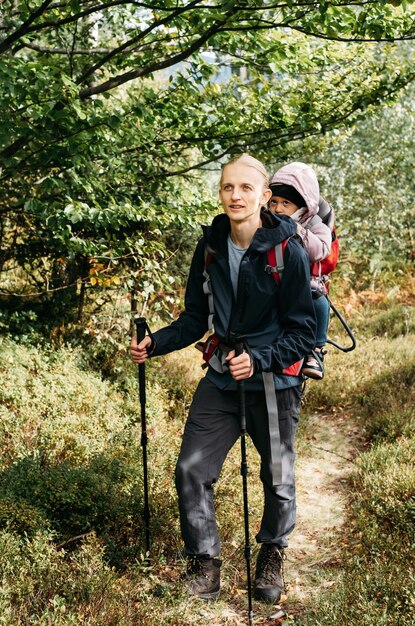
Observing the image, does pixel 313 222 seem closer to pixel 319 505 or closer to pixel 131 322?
pixel 319 505

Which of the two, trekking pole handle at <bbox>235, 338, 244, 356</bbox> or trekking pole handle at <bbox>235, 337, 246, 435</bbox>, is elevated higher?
trekking pole handle at <bbox>235, 338, 244, 356</bbox>

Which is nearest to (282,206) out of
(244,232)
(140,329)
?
(244,232)

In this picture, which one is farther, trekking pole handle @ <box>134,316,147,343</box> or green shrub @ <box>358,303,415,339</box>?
green shrub @ <box>358,303,415,339</box>

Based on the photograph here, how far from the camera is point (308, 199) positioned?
14.5 ft

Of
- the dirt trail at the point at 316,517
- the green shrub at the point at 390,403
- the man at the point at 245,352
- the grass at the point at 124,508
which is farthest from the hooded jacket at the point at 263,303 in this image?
the green shrub at the point at 390,403

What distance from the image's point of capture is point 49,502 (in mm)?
4680

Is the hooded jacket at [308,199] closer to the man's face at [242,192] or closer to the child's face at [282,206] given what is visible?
the child's face at [282,206]

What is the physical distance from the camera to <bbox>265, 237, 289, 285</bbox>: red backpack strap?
12.2 ft

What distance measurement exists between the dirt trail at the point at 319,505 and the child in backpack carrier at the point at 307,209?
1.32 m

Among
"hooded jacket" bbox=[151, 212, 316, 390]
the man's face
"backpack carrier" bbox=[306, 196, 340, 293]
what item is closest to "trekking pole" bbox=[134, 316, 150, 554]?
"hooded jacket" bbox=[151, 212, 316, 390]

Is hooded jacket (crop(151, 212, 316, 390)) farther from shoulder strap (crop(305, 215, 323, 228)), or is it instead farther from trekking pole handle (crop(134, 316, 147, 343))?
shoulder strap (crop(305, 215, 323, 228))

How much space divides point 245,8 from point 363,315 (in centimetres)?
801

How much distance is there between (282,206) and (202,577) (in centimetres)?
234

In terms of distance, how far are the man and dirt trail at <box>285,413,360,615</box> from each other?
1.24ft
